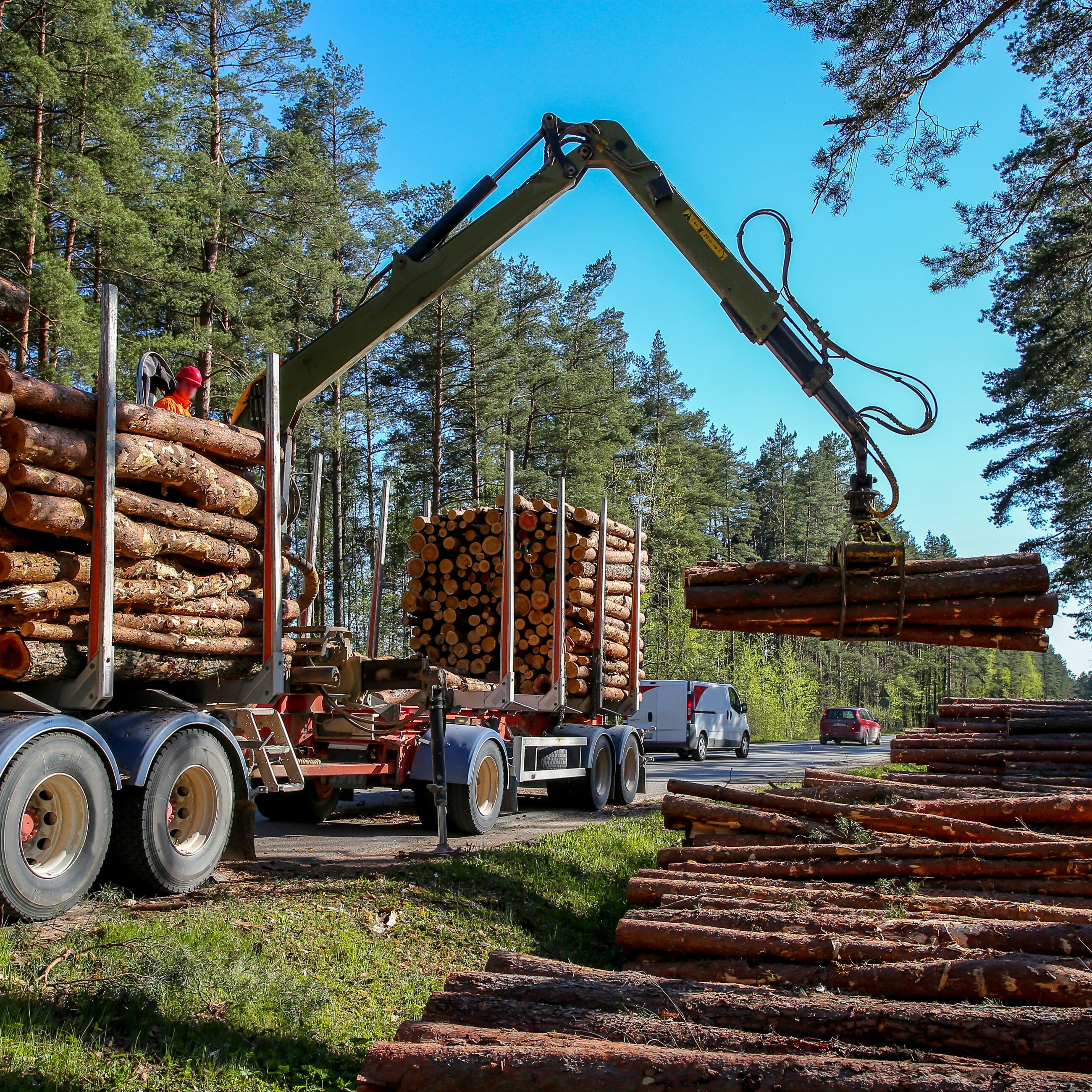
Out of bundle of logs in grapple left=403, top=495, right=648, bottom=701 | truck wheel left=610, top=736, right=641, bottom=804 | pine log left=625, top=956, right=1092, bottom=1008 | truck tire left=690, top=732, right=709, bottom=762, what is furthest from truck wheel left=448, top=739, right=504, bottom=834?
truck tire left=690, top=732, right=709, bottom=762

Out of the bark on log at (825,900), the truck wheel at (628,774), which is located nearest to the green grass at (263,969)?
the bark on log at (825,900)

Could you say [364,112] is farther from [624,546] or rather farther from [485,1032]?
[485,1032]

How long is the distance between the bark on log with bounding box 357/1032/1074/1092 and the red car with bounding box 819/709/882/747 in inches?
1633

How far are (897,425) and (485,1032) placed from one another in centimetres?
471

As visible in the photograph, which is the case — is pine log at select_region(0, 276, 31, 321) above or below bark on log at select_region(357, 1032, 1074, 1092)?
above

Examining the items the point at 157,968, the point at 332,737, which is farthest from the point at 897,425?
the point at 332,737

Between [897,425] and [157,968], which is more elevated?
[897,425]

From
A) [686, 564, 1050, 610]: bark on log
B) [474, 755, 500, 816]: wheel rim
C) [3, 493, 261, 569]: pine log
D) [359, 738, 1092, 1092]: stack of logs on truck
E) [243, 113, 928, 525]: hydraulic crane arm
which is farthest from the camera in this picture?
[474, 755, 500, 816]: wheel rim

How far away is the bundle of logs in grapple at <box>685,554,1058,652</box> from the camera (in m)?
5.55

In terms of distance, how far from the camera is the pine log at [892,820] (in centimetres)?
650

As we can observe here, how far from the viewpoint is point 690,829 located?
769cm

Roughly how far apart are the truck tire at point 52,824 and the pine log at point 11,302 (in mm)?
2805

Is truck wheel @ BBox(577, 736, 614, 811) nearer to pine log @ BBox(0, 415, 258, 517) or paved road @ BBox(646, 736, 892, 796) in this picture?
paved road @ BBox(646, 736, 892, 796)

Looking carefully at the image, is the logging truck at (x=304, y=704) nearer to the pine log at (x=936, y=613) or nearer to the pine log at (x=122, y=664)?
the pine log at (x=122, y=664)
